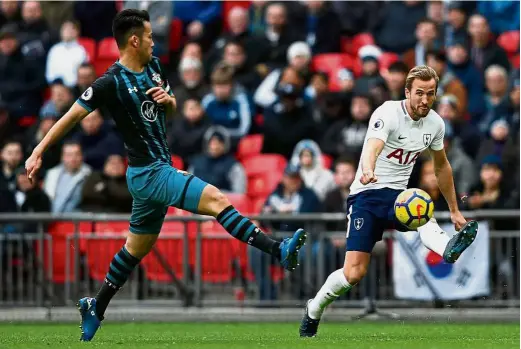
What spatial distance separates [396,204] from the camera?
1072 centimetres

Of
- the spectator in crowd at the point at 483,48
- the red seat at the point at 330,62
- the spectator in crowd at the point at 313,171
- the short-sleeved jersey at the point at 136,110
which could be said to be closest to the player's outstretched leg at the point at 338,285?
the short-sleeved jersey at the point at 136,110

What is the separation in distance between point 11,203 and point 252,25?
535 centimetres

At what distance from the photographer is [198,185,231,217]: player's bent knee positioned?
10.3m

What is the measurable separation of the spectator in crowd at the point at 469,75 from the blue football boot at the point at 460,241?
26.7 feet

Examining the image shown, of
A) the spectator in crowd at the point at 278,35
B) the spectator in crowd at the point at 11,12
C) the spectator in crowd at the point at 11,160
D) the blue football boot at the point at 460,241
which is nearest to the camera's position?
the blue football boot at the point at 460,241

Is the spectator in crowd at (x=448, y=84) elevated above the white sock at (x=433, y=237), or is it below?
above

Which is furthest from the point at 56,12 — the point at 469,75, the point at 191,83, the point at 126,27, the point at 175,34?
the point at 126,27

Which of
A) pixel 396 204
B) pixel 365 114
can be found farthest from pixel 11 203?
pixel 396 204

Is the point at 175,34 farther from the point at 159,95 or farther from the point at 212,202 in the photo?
the point at 212,202

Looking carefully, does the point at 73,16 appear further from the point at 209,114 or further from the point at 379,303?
the point at 379,303

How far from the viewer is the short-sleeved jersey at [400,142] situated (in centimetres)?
1087

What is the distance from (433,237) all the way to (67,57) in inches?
403

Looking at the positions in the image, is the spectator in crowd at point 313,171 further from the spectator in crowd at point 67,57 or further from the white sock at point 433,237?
the white sock at point 433,237

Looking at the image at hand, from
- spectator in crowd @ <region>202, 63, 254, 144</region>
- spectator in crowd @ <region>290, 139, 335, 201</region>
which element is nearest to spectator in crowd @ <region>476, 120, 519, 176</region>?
spectator in crowd @ <region>290, 139, 335, 201</region>
